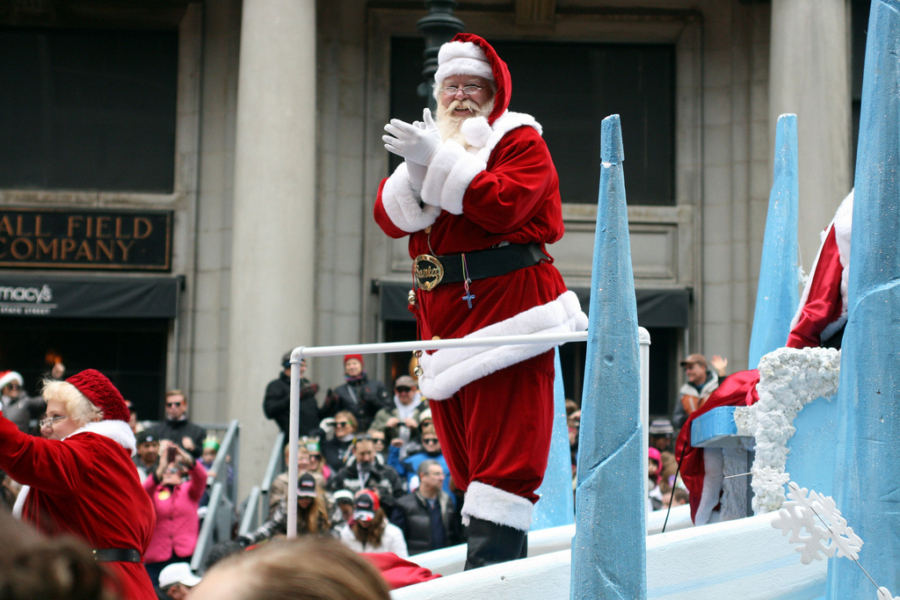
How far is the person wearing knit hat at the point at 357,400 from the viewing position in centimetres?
1062

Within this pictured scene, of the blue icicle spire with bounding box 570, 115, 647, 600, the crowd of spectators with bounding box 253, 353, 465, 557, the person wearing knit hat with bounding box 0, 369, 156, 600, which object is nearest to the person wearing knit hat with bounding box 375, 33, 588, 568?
the blue icicle spire with bounding box 570, 115, 647, 600

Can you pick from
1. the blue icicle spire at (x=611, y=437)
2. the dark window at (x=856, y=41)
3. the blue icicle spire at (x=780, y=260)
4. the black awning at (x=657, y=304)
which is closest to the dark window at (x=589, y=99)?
the black awning at (x=657, y=304)

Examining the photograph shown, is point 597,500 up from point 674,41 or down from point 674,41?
down

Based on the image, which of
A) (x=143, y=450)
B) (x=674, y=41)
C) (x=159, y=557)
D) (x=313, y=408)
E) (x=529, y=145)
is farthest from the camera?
(x=674, y=41)

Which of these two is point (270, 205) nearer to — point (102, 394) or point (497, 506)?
point (102, 394)

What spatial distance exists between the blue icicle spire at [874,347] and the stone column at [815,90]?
10.8m

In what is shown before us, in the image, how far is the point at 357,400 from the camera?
10703mm

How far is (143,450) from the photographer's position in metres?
8.97

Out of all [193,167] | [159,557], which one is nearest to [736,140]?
[193,167]

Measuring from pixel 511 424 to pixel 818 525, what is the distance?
3.82 ft

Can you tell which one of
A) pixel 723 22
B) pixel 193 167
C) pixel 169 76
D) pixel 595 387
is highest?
pixel 723 22

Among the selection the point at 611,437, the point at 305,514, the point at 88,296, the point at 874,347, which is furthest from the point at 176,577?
the point at 88,296

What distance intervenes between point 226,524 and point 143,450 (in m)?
0.96

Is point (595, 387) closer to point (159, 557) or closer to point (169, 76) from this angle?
point (159, 557)
